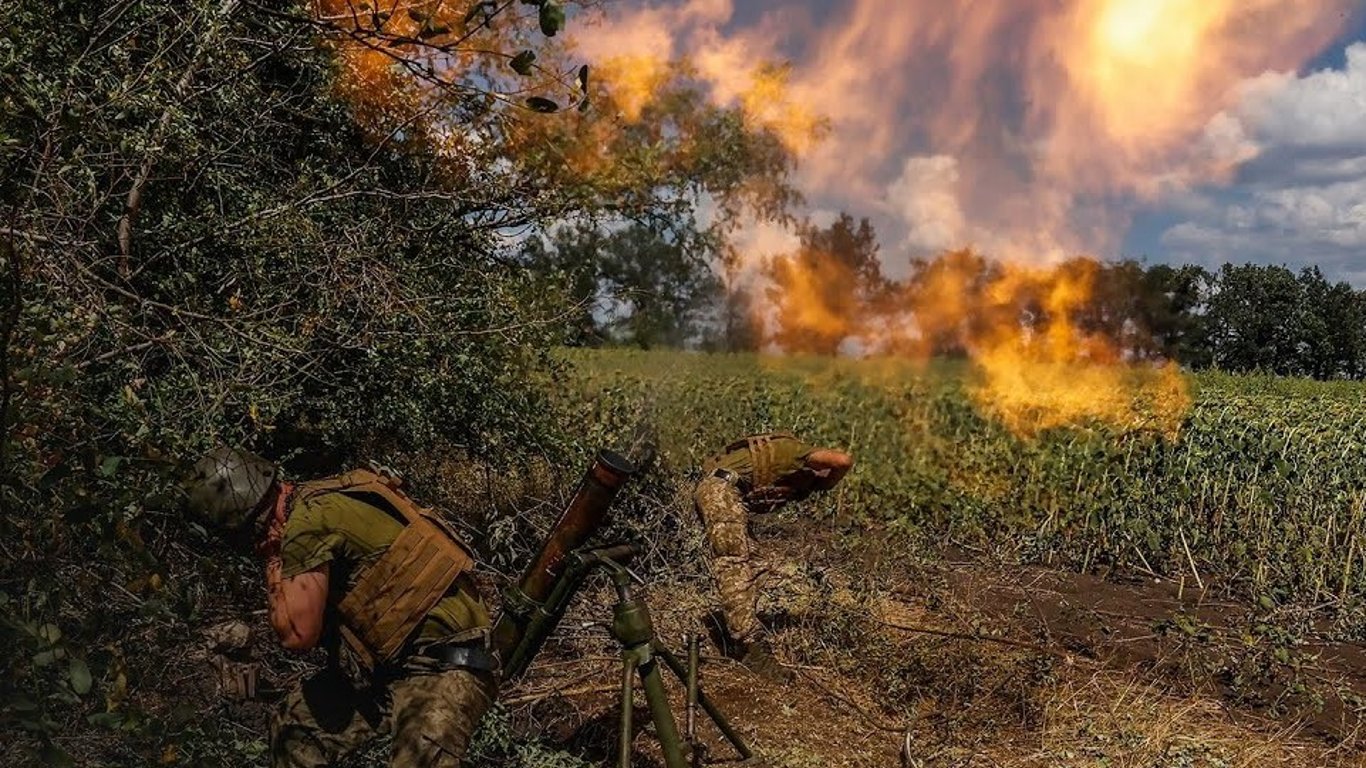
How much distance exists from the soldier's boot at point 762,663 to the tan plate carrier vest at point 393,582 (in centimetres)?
323

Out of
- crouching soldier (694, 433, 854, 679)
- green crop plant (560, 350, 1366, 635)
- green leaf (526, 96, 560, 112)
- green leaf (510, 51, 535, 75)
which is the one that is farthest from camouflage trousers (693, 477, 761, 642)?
green leaf (510, 51, 535, 75)

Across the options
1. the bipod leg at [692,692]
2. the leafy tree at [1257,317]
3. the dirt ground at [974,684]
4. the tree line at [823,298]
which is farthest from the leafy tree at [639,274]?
the leafy tree at [1257,317]

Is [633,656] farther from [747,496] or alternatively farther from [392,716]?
[747,496]

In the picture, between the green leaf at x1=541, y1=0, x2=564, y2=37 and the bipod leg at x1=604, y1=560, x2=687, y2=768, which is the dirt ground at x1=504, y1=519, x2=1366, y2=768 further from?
the green leaf at x1=541, y1=0, x2=564, y2=37

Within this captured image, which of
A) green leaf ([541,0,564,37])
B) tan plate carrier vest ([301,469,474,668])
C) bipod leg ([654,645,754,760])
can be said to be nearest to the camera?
green leaf ([541,0,564,37])

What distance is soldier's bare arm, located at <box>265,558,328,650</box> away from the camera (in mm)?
3482

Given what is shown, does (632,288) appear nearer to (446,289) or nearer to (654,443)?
(446,289)

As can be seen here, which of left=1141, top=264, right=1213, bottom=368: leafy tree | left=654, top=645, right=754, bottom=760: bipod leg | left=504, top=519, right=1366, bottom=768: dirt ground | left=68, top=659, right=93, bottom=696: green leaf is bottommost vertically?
left=504, top=519, right=1366, bottom=768: dirt ground

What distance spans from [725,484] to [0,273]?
15.5 feet

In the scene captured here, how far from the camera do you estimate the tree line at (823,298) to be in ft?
27.3

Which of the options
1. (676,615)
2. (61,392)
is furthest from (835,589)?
(61,392)

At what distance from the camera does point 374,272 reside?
19.8ft

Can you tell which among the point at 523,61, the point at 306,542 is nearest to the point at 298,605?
the point at 306,542

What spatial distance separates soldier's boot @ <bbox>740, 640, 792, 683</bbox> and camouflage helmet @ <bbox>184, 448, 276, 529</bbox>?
392 cm
